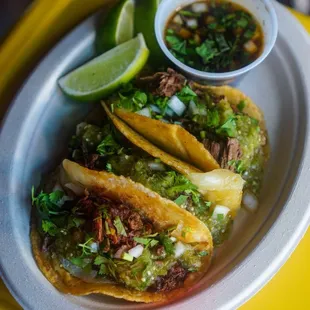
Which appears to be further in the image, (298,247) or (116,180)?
(298,247)

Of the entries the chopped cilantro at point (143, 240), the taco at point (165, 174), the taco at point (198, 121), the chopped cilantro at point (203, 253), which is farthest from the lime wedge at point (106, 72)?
the chopped cilantro at point (203, 253)

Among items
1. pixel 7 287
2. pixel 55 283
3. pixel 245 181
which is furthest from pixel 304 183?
pixel 7 287

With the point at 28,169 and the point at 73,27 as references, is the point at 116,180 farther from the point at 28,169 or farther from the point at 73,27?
the point at 73,27

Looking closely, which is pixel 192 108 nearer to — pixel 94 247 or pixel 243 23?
pixel 243 23

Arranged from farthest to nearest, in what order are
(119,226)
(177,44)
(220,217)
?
1. (177,44)
2. (220,217)
3. (119,226)

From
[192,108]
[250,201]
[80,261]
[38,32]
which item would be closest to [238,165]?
[250,201]

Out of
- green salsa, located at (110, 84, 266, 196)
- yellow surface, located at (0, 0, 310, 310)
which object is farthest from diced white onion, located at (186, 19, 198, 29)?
yellow surface, located at (0, 0, 310, 310)

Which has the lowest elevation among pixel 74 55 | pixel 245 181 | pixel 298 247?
pixel 298 247

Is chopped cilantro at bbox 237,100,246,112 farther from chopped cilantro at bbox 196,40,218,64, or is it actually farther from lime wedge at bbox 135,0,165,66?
lime wedge at bbox 135,0,165,66
